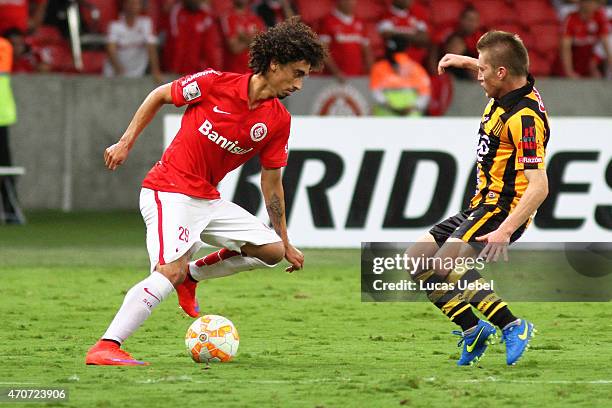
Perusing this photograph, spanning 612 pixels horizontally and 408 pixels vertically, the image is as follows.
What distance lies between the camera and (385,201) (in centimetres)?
1386

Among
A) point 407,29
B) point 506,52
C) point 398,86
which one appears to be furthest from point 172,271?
point 407,29

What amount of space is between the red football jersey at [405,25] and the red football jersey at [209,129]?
10.8 m

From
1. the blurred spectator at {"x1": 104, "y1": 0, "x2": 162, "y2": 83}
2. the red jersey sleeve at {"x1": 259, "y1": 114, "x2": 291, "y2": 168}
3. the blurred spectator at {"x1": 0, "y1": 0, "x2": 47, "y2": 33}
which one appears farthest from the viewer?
the blurred spectator at {"x1": 104, "y1": 0, "x2": 162, "y2": 83}

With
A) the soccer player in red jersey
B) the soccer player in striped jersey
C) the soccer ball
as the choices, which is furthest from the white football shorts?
the soccer player in striped jersey

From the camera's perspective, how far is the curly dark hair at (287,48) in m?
7.64

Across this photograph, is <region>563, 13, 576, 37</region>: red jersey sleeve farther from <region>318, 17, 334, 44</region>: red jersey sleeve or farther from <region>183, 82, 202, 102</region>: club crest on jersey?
<region>183, 82, 202, 102</region>: club crest on jersey

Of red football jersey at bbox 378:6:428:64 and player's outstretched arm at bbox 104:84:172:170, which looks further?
red football jersey at bbox 378:6:428:64

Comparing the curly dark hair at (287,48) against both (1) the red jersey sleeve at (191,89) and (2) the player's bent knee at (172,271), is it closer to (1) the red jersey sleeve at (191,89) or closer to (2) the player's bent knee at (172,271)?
(1) the red jersey sleeve at (191,89)

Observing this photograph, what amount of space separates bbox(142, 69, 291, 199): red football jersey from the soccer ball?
795mm

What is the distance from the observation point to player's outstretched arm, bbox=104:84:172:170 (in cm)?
746

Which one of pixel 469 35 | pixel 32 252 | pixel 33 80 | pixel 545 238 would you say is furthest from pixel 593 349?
pixel 33 80

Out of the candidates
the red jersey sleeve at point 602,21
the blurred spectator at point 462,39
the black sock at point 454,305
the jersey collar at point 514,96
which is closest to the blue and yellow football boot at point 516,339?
the black sock at point 454,305

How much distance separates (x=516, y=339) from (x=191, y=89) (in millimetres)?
2371

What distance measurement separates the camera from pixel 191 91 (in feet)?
25.5
